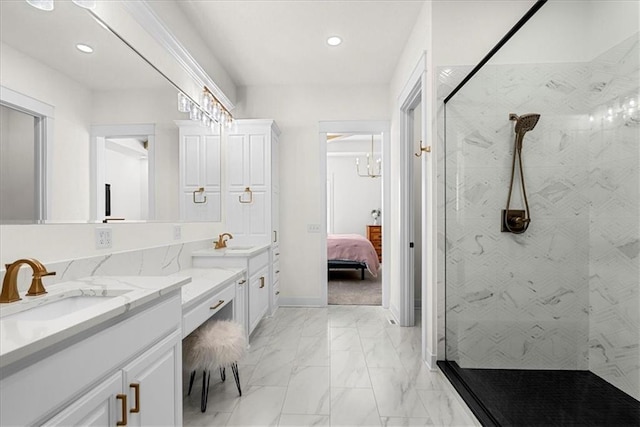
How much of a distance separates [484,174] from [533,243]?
0.53 metres

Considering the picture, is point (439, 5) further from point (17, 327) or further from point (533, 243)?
point (17, 327)

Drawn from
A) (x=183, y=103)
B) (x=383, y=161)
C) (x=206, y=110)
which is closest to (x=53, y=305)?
(x=183, y=103)

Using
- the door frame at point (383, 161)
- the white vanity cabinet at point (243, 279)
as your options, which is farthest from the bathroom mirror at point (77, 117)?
the door frame at point (383, 161)

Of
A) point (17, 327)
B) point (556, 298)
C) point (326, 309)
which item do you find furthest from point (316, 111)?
point (17, 327)

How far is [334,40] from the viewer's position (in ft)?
10.2

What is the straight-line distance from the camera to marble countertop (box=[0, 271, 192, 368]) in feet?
2.43

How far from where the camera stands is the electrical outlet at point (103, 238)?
1.75 meters

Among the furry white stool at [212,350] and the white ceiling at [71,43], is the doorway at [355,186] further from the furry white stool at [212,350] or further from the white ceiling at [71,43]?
the white ceiling at [71,43]

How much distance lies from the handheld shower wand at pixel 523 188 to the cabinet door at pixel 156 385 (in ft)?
6.67

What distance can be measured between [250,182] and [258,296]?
4.21 ft

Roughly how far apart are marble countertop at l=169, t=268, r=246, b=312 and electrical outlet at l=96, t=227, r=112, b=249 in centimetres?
47

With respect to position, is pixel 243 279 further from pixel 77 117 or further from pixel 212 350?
pixel 77 117

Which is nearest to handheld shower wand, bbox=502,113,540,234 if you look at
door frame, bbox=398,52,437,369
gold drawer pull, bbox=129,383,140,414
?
door frame, bbox=398,52,437,369

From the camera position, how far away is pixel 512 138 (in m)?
2.08
